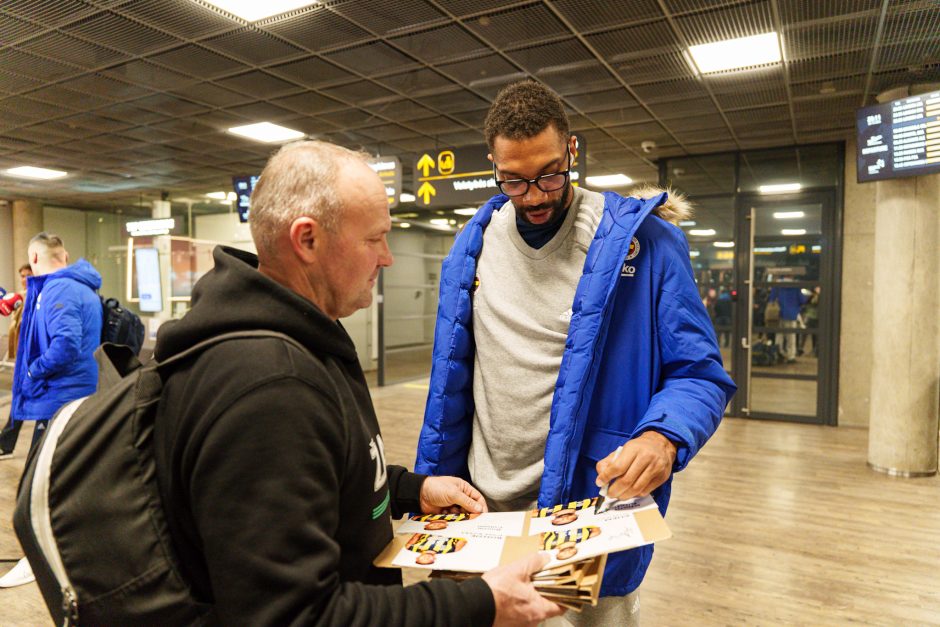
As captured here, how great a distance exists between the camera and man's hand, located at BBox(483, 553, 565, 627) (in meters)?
0.83

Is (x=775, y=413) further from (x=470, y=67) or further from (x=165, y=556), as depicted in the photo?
(x=165, y=556)

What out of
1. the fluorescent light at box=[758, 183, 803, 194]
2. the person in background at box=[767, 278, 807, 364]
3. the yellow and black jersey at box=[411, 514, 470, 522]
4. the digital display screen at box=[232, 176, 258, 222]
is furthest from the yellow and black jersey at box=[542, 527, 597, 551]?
the fluorescent light at box=[758, 183, 803, 194]

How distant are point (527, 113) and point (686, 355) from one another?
1.95 ft

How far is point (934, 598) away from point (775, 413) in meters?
4.36

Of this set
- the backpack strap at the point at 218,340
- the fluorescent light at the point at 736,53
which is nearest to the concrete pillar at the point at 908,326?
the fluorescent light at the point at 736,53

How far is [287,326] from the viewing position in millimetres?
807

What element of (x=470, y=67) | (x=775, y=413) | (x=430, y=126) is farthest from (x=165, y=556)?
(x=775, y=413)

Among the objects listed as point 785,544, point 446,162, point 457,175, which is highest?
point 446,162

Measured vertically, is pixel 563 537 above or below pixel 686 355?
below

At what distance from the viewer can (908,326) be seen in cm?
516

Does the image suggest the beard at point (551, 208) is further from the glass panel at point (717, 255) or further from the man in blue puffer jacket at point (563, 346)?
the glass panel at point (717, 255)

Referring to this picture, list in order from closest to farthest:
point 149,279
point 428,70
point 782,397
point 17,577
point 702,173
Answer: point 17,577 < point 428,70 < point 782,397 < point 702,173 < point 149,279

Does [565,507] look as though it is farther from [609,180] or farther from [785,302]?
[609,180]

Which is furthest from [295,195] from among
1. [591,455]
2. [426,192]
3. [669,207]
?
[426,192]
